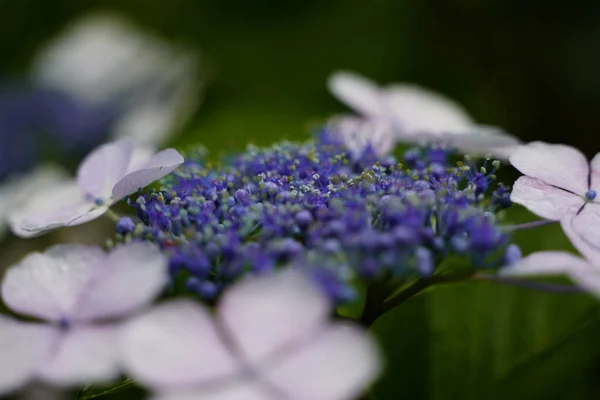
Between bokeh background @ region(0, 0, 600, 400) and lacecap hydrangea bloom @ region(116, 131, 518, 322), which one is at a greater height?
lacecap hydrangea bloom @ region(116, 131, 518, 322)

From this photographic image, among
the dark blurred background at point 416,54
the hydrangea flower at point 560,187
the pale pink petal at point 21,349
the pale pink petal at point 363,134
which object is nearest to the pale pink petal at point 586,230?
the hydrangea flower at point 560,187

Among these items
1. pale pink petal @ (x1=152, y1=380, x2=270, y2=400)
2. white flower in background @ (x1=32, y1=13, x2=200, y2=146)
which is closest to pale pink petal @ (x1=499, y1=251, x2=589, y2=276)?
pale pink petal @ (x1=152, y1=380, x2=270, y2=400)

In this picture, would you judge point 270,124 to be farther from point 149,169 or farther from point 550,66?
point 149,169

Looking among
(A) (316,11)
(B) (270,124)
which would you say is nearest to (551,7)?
(A) (316,11)

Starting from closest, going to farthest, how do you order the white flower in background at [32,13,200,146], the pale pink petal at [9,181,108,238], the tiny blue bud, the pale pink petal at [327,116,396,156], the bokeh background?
the tiny blue bud
the pale pink petal at [9,181,108,238]
the pale pink petal at [327,116,396,156]
the white flower in background at [32,13,200,146]
the bokeh background

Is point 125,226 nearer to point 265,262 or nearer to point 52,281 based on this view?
point 52,281

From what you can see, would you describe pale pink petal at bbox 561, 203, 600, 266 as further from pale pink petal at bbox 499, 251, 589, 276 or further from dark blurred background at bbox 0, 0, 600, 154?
dark blurred background at bbox 0, 0, 600, 154

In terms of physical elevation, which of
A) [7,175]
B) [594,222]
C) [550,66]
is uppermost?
[594,222]

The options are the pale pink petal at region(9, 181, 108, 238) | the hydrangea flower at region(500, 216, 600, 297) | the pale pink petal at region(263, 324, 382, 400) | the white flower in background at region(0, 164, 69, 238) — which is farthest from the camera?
the white flower in background at region(0, 164, 69, 238)
